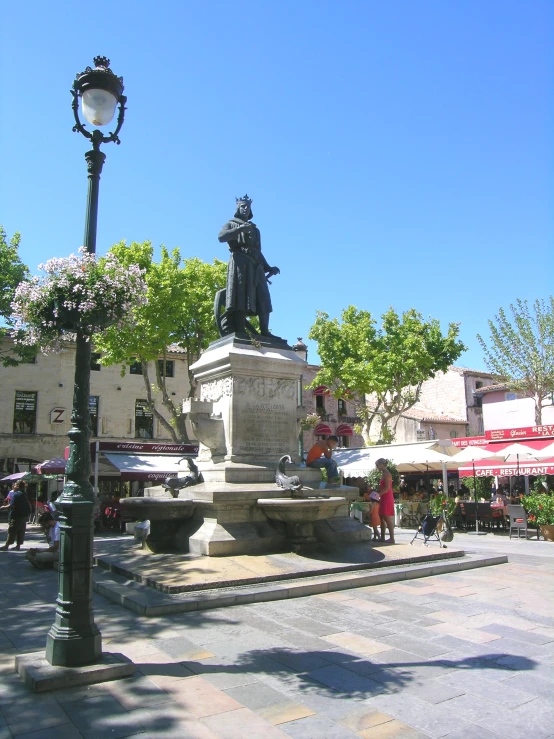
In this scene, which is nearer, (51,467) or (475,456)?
(475,456)

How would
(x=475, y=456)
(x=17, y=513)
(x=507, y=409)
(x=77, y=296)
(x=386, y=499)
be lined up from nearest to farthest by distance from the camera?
1. (x=77, y=296)
2. (x=386, y=499)
3. (x=17, y=513)
4. (x=475, y=456)
5. (x=507, y=409)

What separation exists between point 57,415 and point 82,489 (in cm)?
3049

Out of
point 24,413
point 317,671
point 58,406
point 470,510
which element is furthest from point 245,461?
point 24,413

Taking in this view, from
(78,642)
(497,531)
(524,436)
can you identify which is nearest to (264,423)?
(78,642)

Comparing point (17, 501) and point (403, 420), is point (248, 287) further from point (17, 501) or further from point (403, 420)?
point (403, 420)

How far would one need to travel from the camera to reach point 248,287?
10.8 m

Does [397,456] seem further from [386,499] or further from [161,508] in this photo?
[161,508]

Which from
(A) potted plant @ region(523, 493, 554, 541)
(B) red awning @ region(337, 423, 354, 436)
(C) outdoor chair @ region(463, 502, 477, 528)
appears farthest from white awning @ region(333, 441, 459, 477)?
(B) red awning @ region(337, 423, 354, 436)

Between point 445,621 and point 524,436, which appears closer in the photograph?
point 445,621

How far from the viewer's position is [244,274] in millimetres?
10750

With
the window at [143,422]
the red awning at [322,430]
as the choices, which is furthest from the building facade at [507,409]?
the window at [143,422]

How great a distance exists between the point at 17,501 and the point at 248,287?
23.0ft

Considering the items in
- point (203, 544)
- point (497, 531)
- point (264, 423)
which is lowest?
point (497, 531)

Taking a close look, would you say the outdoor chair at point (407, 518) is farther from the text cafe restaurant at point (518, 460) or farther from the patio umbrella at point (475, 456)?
the text cafe restaurant at point (518, 460)
